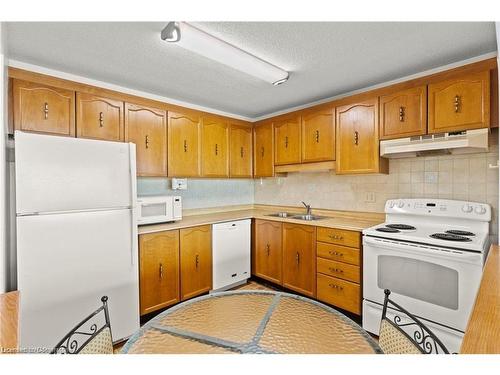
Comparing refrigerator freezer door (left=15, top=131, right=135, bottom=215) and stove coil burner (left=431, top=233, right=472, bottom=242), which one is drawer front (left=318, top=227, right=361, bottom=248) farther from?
refrigerator freezer door (left=15, top=131, right=135, bottom=215)

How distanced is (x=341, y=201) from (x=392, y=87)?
1298 mm

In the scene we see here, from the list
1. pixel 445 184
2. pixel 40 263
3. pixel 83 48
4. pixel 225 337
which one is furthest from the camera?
pixel 445 184

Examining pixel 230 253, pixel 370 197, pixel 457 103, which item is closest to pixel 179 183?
pixel 230 253

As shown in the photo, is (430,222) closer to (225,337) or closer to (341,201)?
(341,201)

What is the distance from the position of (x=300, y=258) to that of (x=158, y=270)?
1.44 meters

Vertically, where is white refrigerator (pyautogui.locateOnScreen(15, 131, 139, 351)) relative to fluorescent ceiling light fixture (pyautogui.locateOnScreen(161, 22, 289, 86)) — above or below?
below

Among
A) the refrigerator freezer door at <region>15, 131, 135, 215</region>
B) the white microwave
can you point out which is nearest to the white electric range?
the white microwave

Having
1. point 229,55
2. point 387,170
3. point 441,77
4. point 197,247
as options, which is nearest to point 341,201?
point 387,170

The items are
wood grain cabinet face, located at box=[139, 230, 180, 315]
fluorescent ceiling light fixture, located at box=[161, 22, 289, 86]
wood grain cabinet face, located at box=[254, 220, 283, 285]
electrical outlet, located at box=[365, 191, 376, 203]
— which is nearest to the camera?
fluorescent ceiling light fixture, located at box=[161, 22, 289, 86]

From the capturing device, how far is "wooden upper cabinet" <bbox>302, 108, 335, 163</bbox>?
2766 millimetres

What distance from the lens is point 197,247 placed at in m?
2.72

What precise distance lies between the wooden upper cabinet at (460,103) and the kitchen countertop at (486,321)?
1176mm

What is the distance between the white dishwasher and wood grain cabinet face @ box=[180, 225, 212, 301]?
76 millimetres

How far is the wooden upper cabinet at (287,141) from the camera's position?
309cm
